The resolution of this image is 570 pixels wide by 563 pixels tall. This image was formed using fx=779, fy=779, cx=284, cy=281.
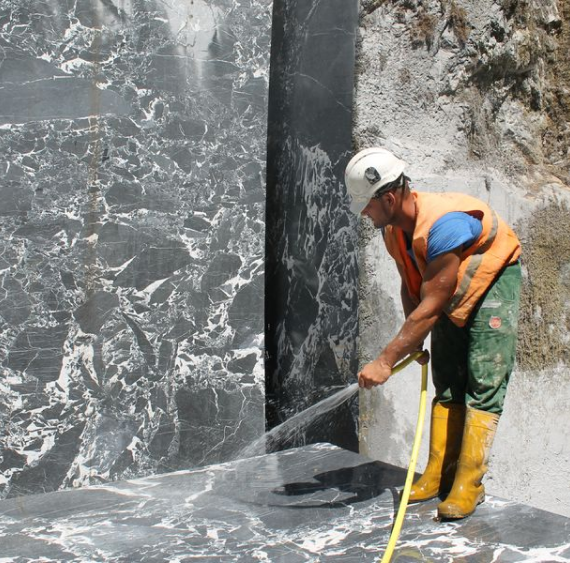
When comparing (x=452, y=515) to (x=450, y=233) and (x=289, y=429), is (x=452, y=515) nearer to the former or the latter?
(x=450, y=233)

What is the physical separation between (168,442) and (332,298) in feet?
2.79

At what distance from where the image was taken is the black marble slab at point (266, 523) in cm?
208

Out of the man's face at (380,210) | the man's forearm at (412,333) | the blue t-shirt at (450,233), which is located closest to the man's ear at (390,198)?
the man's face at (380,210)

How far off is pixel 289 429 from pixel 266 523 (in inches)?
37.5

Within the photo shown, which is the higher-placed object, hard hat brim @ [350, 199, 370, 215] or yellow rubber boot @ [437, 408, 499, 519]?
hard hat brim @ [350, 199, 370, 215]

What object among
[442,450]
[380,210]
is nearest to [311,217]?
[380,210]

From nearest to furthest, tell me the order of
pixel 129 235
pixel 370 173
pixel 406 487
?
pixel 406 487
pixel 370 173
pixel 129 235

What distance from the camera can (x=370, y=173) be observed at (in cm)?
230

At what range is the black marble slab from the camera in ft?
6.84

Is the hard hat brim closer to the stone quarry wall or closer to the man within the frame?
the man

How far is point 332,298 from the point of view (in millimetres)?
3092

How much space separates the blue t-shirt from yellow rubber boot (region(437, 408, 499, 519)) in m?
0.50

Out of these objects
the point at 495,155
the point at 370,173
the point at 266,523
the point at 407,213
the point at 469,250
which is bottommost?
→ the point at 266,523

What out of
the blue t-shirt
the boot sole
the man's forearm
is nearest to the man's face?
the blue t-shirt
